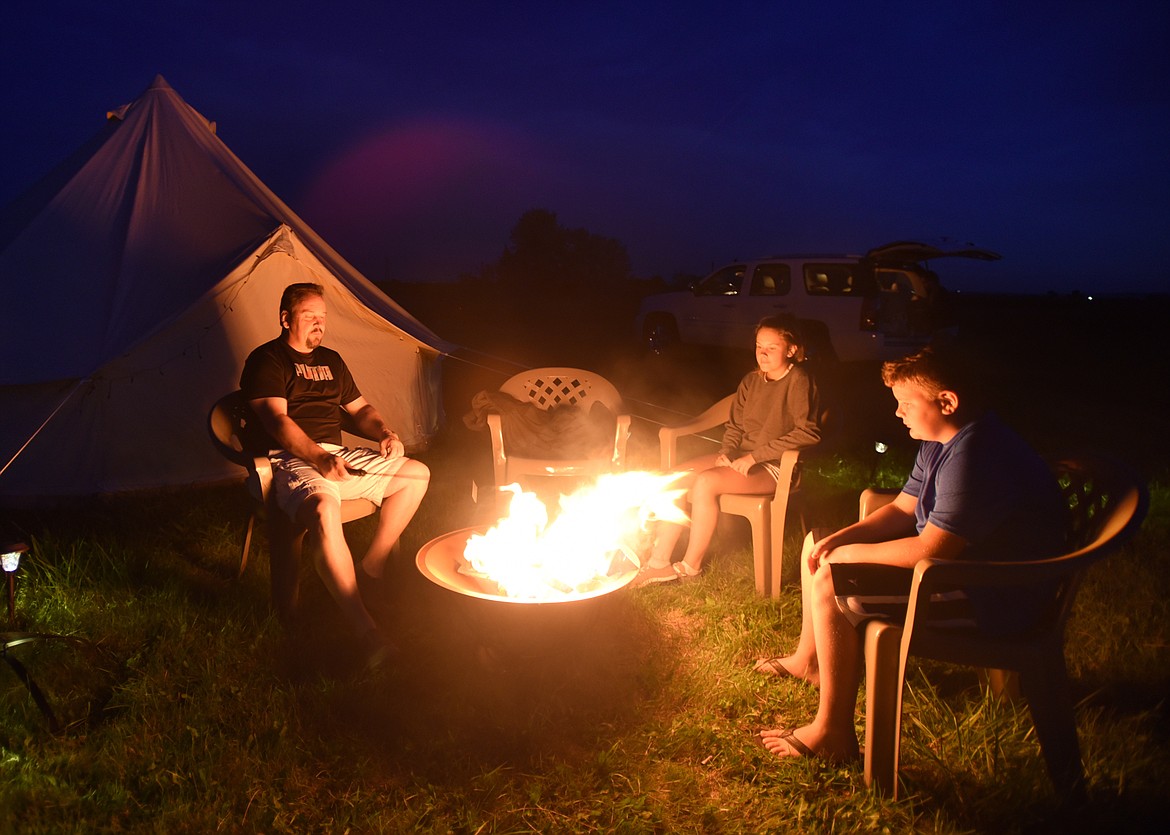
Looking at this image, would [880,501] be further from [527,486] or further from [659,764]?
[527,486]

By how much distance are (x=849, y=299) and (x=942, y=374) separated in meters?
8.17

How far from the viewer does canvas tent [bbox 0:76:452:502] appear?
496 cm

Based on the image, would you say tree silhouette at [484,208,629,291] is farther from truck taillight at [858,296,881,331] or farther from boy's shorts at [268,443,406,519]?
boy's shorts at [268,443,406,519]

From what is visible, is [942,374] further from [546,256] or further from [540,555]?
[546,256]

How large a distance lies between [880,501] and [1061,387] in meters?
10.8

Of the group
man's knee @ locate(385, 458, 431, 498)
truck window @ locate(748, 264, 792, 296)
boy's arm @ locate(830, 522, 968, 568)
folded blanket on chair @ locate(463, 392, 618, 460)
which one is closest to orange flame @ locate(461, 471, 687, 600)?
man's knee @ locate(385, 458, 431, 498)

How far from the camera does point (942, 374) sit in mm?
2451

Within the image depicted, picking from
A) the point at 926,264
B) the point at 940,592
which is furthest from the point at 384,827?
the point at 926,264

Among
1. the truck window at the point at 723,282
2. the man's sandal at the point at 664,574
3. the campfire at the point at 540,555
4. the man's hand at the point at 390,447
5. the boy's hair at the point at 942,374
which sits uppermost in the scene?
the truck window at the point at 723,282

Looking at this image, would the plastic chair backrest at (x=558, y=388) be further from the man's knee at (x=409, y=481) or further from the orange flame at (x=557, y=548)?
the orange flame at (x=557, y=548)

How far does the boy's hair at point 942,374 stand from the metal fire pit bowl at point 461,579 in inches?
49.6

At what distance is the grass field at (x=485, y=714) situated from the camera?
247cm

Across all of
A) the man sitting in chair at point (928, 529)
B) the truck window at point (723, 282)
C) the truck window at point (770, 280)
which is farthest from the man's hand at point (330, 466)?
the truck window at point (723, 282)

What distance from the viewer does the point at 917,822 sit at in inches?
95.0
